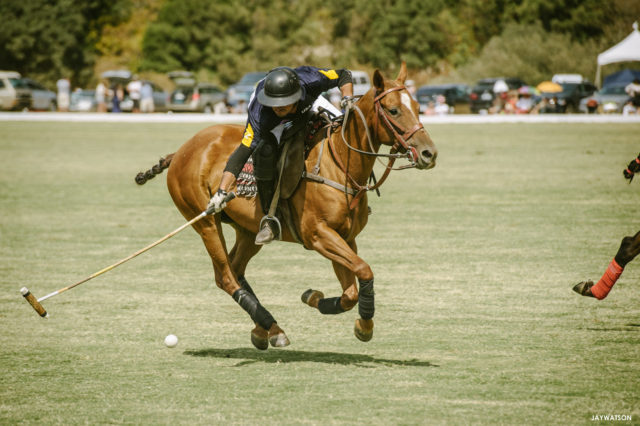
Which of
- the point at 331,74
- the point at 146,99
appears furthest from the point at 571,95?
the point at 331,74

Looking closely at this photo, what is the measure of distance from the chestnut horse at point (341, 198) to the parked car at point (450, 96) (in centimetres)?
4374

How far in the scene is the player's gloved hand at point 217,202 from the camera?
25.9 ft

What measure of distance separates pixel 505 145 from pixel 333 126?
912 inches

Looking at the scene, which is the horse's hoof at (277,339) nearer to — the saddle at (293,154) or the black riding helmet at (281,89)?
the saddle at (293,154)

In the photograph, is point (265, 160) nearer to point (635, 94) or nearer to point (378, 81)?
point (378, 81)

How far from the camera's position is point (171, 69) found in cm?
7575

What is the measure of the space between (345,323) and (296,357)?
1.43 metres

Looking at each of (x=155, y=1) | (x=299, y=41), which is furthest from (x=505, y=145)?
(x=155, y=1)

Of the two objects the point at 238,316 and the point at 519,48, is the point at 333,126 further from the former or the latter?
the point at 519,48

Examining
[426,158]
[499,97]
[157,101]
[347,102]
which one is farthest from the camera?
[157,101]

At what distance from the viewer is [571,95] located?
47.5 m

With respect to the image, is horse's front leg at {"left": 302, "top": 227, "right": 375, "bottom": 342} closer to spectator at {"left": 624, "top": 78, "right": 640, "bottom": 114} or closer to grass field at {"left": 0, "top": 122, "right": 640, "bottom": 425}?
grass field at {"left": 0, "top": 122, "right": 640, "bottom": 425}

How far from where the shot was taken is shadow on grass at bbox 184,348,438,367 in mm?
7551

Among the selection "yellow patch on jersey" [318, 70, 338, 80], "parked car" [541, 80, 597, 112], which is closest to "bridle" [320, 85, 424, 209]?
"yellow patch on jersey" [318, 70, 338, 80]
